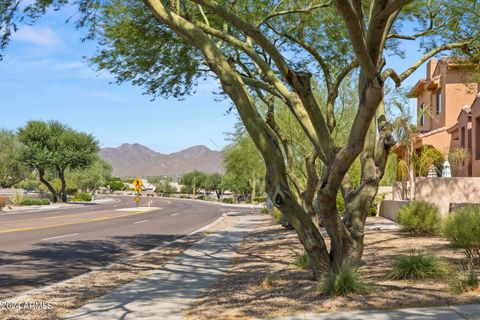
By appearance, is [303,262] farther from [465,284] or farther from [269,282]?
[465,284]

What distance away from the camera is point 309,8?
1462cm

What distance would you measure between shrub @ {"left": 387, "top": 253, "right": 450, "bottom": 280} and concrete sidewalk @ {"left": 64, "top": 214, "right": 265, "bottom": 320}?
3443 mm

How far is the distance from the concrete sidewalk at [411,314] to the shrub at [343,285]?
104cm

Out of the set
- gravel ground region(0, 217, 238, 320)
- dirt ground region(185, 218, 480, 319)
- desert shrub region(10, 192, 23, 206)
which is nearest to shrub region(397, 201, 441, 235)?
dirt ground region(185, 218, 480, 319)

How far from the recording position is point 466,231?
12.6 metres

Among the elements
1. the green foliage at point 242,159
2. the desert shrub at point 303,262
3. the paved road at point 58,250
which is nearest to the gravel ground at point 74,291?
the paved road at point 58,250

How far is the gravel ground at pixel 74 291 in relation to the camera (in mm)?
8591

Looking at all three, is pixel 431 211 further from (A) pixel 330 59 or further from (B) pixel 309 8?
(B) pixel 309 8

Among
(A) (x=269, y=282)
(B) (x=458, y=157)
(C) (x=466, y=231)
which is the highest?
(B) (x=458, y=157)

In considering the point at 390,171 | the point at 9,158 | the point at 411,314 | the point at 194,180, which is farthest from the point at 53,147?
the point at 194,180

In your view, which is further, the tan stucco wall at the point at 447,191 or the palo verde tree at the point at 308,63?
the tan stucco wall at the point at 447,191

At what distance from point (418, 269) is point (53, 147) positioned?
61.1 meters

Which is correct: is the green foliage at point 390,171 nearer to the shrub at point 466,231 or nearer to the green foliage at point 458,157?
the green foliage at point 458,157

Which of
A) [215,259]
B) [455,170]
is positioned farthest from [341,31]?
[455,170]
